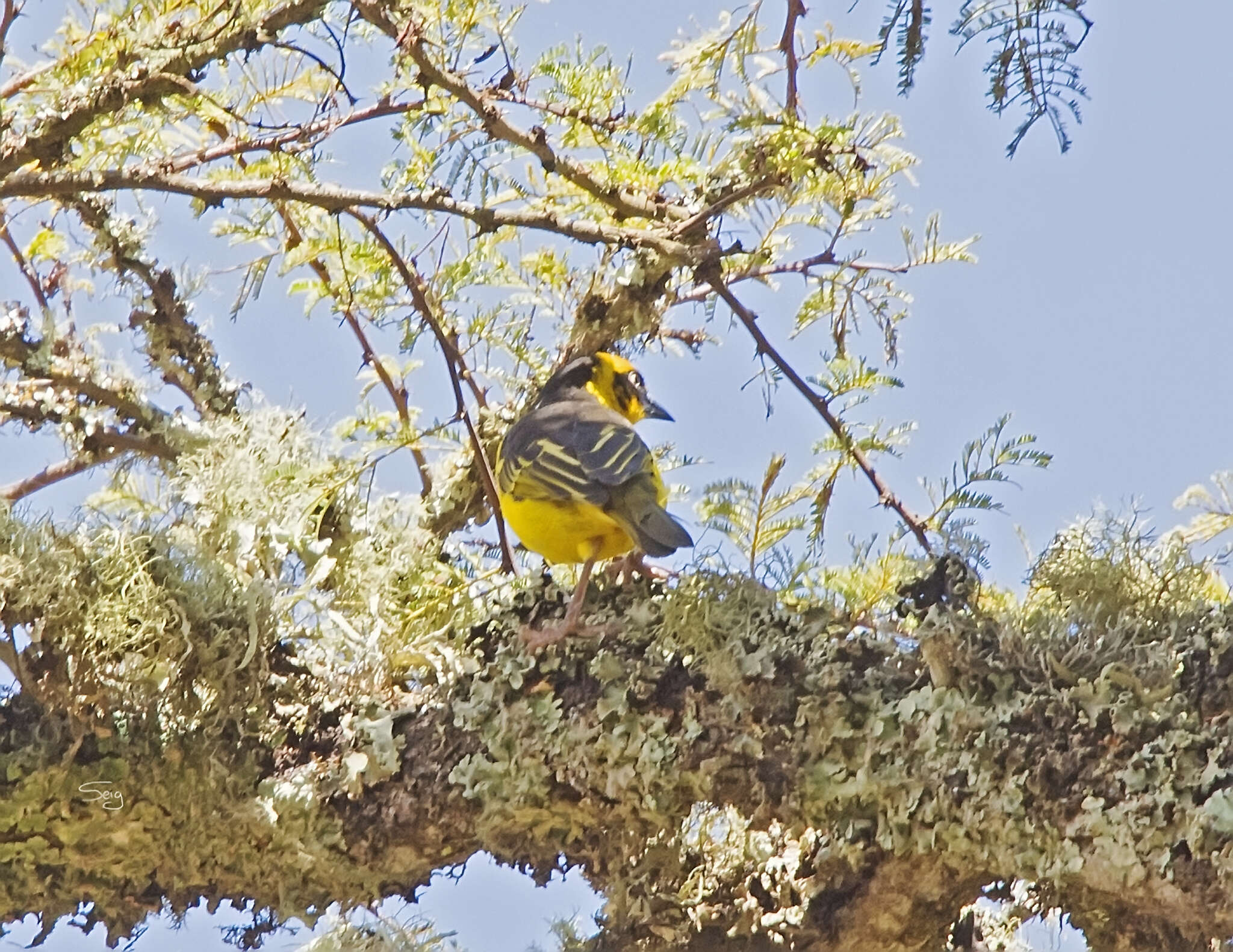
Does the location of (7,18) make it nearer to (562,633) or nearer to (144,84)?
(144,84)

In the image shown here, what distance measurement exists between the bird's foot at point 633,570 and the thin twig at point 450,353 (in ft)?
1.08

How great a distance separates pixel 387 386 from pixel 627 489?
98 cm

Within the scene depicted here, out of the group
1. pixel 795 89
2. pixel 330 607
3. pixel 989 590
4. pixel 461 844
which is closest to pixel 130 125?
pixel 330 607

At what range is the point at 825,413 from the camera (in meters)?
2.76

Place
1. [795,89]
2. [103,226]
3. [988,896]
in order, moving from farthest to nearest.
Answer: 1. [103,226]
2. [795,89]
3. [988,896]

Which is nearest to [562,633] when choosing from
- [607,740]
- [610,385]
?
[607,740]

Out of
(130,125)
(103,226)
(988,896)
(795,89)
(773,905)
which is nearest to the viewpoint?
(988,896)

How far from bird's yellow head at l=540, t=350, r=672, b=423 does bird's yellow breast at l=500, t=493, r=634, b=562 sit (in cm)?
44

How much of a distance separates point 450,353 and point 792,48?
39.7 inches

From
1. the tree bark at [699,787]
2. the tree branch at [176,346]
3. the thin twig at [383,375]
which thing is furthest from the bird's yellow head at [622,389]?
the tree bark at [699,787]

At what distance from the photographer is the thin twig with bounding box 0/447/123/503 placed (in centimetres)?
362

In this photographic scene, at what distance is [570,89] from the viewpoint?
2928 millimetres

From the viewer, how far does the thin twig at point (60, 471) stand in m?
3.62

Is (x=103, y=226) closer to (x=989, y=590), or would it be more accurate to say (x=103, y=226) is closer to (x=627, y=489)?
(x=627, y=489)
